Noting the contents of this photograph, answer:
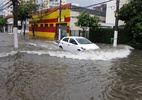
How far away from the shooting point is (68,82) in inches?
310

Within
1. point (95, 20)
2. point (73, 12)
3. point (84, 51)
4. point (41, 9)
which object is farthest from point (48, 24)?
point (84, 51)

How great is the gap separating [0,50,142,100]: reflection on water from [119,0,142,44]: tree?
11.7 meters

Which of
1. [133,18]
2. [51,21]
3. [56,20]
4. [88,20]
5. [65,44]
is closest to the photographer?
[65,44]

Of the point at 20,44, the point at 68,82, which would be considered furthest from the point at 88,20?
the point at 68,82

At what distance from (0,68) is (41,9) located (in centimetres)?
3477

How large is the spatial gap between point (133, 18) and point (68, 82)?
653 inches

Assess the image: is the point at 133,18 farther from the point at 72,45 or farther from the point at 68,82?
the point at 68,82

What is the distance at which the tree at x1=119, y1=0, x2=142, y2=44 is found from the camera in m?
21.8

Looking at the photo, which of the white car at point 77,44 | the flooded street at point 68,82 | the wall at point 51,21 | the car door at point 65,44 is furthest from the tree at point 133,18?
the wall at point 51,21

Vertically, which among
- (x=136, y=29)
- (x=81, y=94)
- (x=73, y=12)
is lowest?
(x=81, y=94)

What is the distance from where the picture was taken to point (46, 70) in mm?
9836

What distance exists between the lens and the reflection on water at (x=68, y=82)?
643 centimetres

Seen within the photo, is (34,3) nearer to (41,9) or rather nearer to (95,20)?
(41,9)

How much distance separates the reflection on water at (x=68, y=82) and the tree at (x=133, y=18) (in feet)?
38.3
